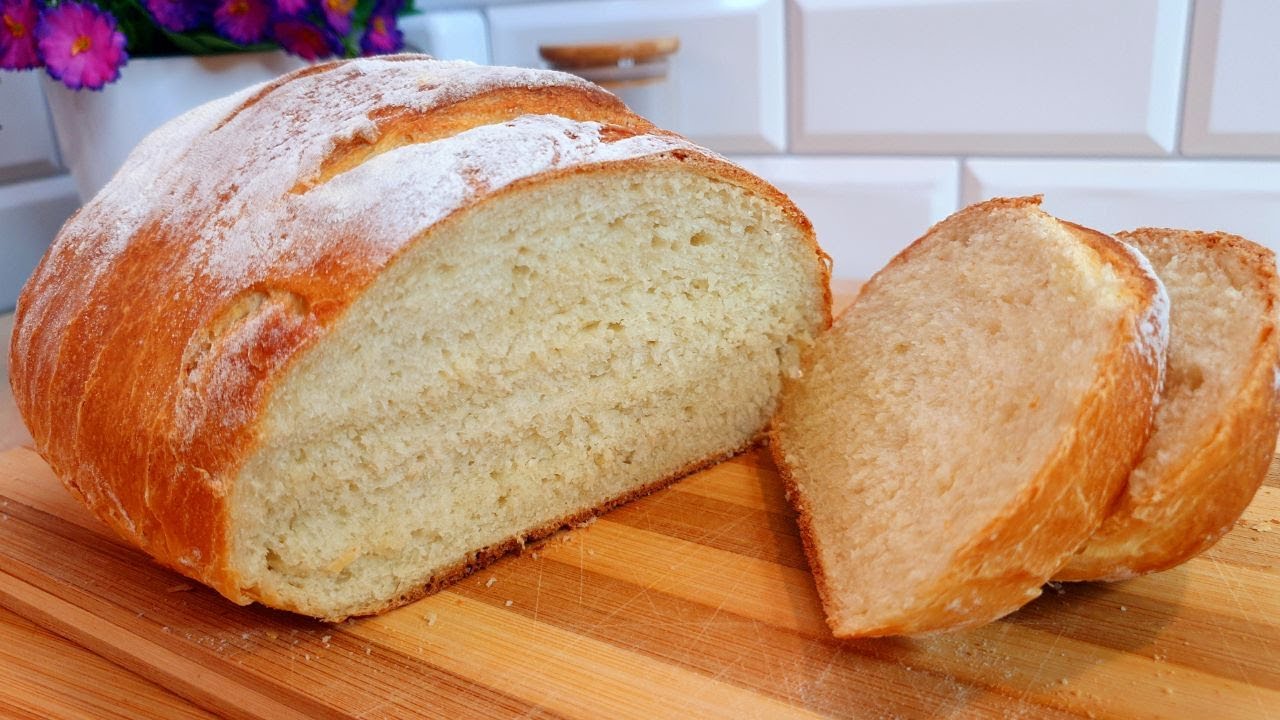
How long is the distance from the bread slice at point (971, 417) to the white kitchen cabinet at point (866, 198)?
1434mm

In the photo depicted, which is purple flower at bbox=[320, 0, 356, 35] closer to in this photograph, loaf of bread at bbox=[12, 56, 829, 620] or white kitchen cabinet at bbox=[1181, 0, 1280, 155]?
loaf of bread at bbox=[12, 56, 829, 620]

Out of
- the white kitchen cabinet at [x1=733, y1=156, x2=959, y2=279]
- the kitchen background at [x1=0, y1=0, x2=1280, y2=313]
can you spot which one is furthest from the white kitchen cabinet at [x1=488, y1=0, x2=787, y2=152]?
the white kitchen cabinet at [x1=733, y1=156, x2=959, y2=279]

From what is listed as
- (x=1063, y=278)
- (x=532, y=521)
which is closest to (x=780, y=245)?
(x=1063, y=278)

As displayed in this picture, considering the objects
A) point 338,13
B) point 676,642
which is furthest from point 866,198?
point 676,642

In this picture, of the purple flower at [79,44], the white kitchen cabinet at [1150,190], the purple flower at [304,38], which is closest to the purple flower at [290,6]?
the purple flower at [304,38]

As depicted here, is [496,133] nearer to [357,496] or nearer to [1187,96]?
[357,496]

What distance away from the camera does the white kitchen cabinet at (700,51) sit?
3.42 m

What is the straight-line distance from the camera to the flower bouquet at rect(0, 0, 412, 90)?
255cm

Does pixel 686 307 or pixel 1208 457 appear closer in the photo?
pixel 1208 457

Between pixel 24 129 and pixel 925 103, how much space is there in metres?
3.33

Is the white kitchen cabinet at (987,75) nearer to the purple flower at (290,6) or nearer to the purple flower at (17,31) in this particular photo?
the purple flower at (290,6)

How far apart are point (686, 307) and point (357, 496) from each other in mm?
777

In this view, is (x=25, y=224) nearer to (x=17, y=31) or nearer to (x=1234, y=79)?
(x=17, y=31)

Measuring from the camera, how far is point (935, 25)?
10.5 feet
